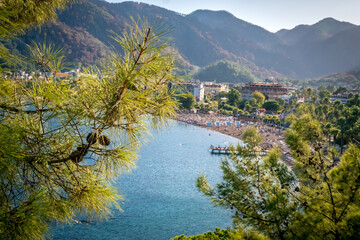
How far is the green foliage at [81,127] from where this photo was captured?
1299 mm

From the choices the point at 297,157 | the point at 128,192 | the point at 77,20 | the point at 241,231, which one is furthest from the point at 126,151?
the point at 77,20

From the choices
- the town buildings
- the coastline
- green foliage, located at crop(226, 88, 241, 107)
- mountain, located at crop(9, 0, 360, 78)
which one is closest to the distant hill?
mountain, located at crop(9, 0, 360, 78)

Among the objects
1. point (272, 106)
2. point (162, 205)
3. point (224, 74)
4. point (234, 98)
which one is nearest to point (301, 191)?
point (162, 205)

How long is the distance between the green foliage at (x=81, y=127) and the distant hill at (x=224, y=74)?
111m

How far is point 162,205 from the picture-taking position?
1432 centimetres

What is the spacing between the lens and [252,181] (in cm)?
326

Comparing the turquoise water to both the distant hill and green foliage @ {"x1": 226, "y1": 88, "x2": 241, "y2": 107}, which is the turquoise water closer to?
green foliage @ {"x1": 226, "y1": 88, "x2": 241, "y2": 107}

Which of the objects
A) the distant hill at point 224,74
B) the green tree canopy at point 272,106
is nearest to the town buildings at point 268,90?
the green tree canopy at point 272,106

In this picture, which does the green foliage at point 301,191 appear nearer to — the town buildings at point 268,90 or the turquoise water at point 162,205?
the turquoise water at point 162,205

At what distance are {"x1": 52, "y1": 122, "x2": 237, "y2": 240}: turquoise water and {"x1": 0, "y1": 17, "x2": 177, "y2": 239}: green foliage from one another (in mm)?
4270

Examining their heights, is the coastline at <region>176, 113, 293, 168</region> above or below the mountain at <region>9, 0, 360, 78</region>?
below

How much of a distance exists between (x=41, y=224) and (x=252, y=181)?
2.39 m

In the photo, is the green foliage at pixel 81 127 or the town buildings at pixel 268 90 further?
the town buildings at pixel 268 90

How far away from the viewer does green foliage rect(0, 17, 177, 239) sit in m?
1.30
